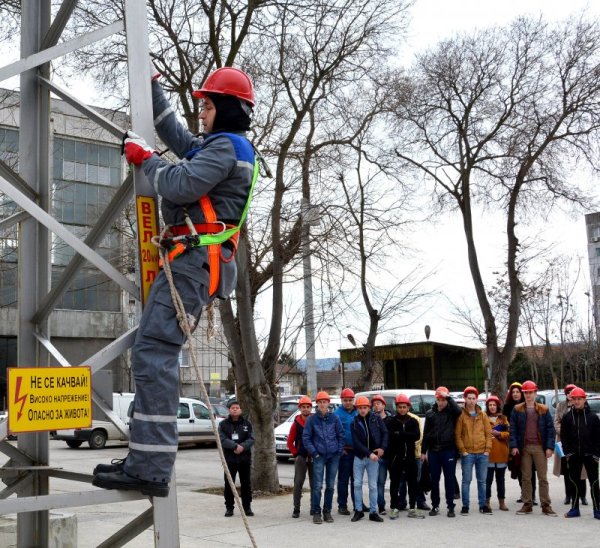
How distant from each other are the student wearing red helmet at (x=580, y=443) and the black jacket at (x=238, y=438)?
482cm

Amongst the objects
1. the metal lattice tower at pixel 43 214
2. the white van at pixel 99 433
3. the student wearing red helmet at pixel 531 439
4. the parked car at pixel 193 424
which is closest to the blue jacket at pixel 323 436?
the student wearing red helmet at pixel 531 439

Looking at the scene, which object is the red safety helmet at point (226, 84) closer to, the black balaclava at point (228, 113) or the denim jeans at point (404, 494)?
the black balaclava at point (228, 113)

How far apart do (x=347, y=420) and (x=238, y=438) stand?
1.83m

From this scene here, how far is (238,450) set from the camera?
496 inches

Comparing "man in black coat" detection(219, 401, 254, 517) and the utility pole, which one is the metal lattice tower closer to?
"man in black coat" detection(219, 401, 254, 517)

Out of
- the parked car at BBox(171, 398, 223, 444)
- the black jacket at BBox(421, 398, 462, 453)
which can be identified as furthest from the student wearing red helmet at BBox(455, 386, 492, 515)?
the parked car at BBox(171, 398, 223, 444)

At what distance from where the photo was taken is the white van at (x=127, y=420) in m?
26.3

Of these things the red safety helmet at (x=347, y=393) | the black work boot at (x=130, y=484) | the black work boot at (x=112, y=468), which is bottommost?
the black work boot at (x=130, y=484)

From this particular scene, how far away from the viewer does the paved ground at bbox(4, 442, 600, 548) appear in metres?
10.2

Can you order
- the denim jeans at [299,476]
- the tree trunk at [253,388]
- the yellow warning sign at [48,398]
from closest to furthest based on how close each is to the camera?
the yellow warning sign at [48,398]
the denim jeans at [299,476]
the tree trunk at [253,388]

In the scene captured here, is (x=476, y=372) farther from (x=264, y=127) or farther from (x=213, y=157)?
(x=213, y=157)

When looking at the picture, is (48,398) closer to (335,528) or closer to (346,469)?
(335,528)

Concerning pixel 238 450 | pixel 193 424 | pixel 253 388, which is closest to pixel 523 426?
pixel 238 450

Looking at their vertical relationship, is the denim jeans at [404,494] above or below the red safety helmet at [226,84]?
below
